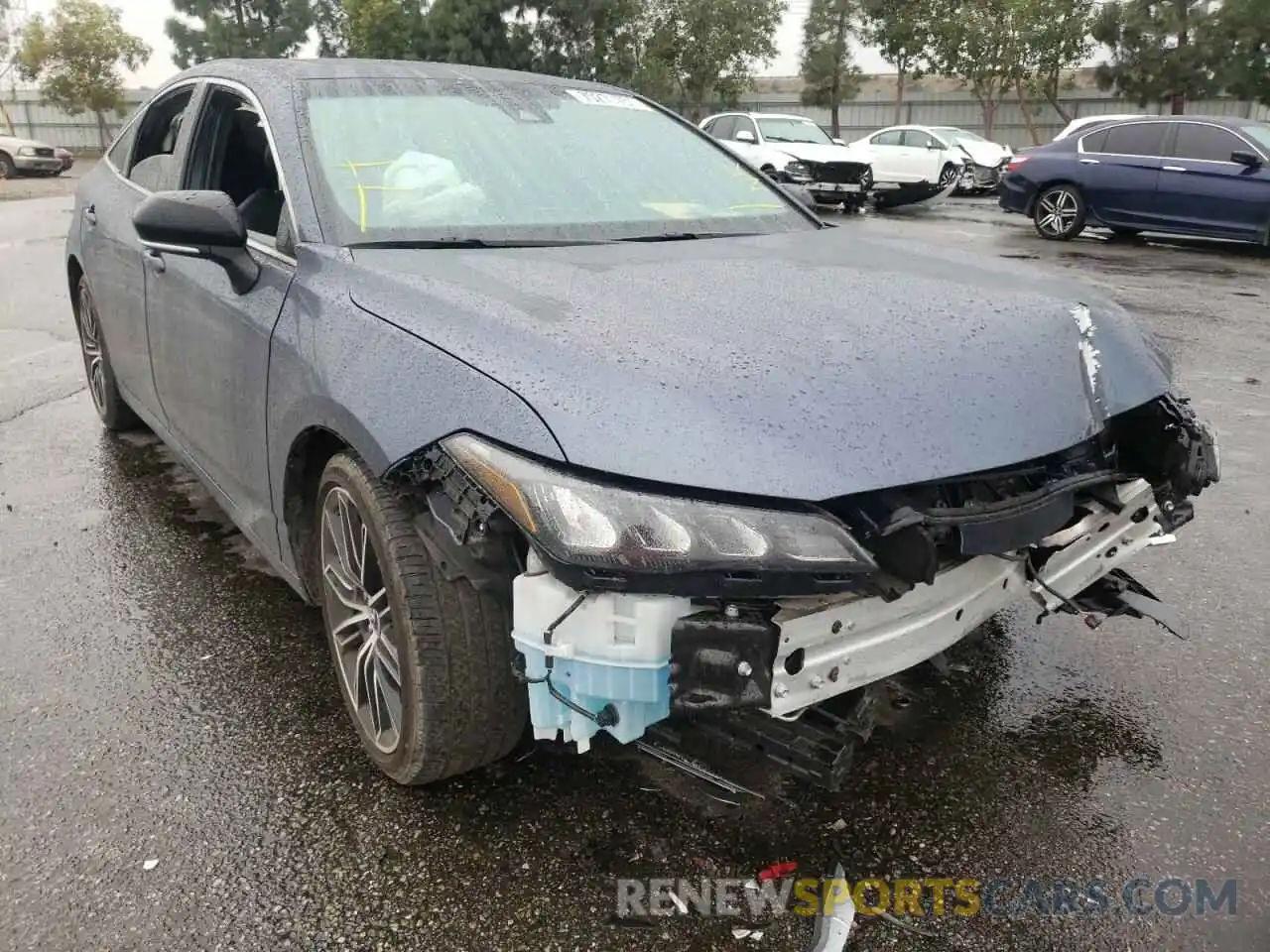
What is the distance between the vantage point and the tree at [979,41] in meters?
32.1

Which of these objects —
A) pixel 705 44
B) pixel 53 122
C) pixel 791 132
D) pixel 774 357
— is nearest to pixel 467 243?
pixel 774 357

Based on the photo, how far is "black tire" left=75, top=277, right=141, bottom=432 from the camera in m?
4.64

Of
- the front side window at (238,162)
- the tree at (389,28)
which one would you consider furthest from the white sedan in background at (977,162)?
the tree at (389,28)

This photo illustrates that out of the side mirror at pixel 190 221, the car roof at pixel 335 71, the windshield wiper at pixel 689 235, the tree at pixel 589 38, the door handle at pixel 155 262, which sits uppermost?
the tree at pixel 589 38

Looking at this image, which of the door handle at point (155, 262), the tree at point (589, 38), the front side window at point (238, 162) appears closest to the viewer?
the front side window at point (238, 162)

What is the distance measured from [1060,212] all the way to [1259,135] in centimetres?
237

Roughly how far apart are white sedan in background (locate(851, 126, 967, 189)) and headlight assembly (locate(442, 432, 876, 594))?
1927 centimetres

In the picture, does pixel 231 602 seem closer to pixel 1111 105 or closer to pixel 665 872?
pixel 665 872

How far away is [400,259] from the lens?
8.05 ft

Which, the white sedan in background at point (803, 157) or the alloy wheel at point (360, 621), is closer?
the alloy wheel at point (360, 621)

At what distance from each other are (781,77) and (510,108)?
2038 inches

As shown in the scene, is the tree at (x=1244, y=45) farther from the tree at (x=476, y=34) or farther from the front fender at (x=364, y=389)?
the front fender at (x=364, y=389)

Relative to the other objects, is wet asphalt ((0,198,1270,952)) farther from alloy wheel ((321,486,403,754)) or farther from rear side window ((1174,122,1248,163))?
rear side window ((1174,122,1248,163))

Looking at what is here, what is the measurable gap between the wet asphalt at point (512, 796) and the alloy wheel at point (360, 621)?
0.18 meters
